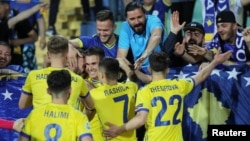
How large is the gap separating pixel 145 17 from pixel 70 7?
5.05 m

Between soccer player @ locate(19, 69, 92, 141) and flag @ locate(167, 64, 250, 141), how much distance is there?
270 cm

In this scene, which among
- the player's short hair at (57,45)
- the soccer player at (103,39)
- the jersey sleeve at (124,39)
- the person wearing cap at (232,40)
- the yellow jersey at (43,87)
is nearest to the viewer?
the player's short hair at (57,45)

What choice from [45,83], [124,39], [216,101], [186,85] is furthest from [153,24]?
[45,83]

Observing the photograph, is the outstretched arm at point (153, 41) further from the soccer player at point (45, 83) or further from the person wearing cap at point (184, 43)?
the soccer player at point (45, 83)

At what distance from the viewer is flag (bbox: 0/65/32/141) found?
8812 millimetres

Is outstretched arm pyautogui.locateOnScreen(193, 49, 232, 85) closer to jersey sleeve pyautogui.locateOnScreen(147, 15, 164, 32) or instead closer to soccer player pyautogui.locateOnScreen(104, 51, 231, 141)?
soccer player pyautogui.locateOnScreen(104, 51, 231, 141)

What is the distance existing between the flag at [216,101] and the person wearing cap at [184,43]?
243mm

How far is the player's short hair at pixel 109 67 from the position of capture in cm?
735

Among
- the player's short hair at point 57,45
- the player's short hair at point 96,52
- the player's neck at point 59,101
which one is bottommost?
the player's neck at point 59,101

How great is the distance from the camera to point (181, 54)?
28.7ft

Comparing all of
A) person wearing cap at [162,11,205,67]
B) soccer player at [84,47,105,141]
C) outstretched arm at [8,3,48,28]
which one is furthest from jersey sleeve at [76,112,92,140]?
outstretched arm at [8,3,48,28]

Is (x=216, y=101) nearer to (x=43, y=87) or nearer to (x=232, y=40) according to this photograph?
(x=232, y=40)

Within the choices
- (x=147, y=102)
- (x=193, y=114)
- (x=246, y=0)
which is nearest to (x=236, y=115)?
(x=193, y=114)

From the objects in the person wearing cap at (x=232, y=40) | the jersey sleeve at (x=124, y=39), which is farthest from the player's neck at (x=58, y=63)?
the person wearing cap at (x=232, y=40)
